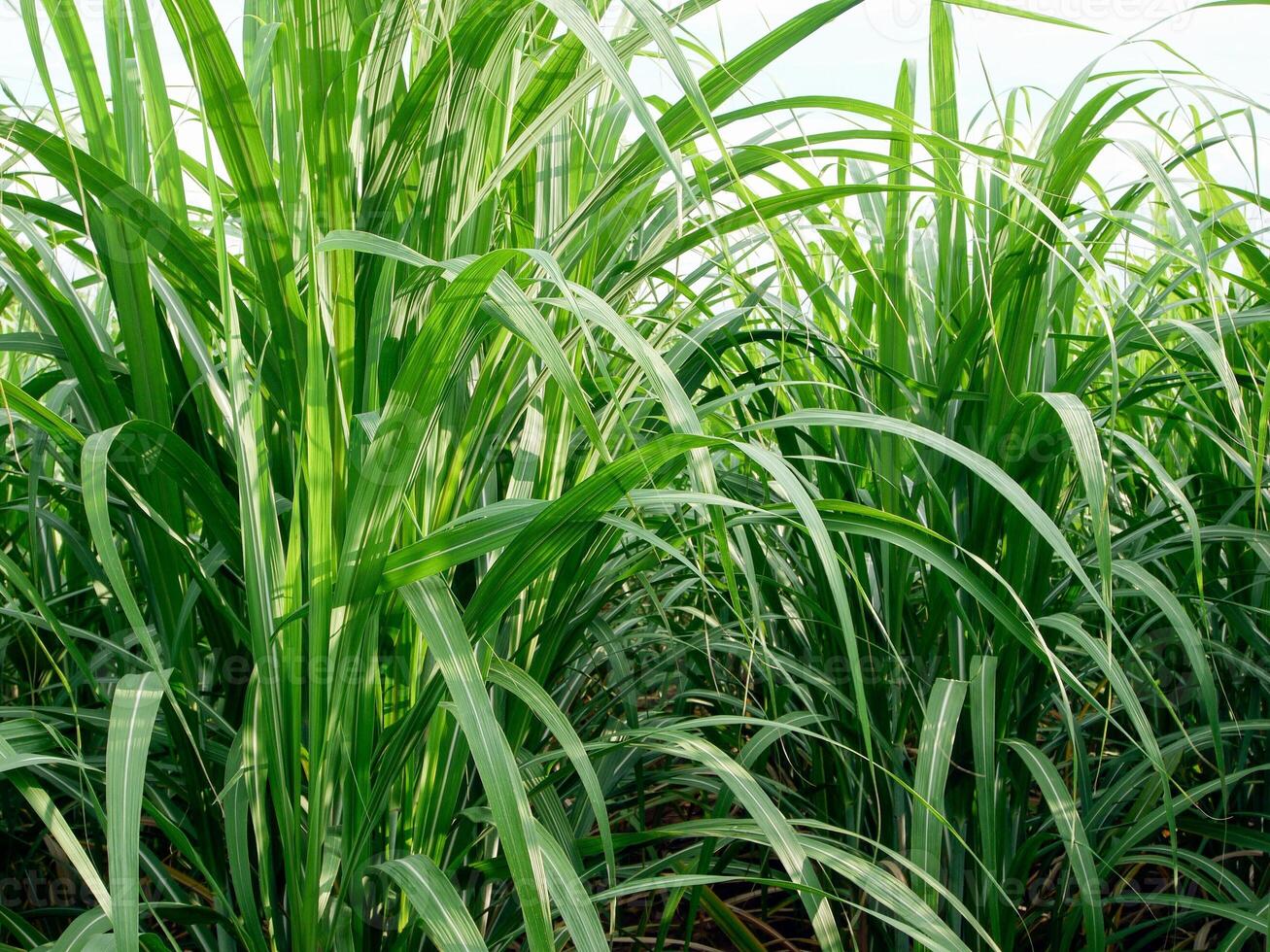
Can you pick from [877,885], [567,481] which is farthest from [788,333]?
[877,885]

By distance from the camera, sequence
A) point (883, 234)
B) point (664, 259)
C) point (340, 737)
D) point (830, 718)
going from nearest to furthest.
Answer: point (340, 737) → point (664, 259) → point (830, 718) → point (883, 234)

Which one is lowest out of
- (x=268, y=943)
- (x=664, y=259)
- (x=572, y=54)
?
(x=268, y=943)

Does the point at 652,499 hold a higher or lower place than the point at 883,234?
lower

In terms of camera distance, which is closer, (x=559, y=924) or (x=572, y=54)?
(x=572, y=54)

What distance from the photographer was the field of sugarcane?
0.53 meters

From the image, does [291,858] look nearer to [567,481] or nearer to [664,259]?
[567,481]

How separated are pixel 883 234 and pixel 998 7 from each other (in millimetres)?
352

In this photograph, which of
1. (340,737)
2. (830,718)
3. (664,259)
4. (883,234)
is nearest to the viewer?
(340,737)

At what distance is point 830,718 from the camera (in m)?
0.81

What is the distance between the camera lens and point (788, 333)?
875 mm

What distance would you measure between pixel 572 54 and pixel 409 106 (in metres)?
0.12

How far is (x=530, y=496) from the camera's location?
0.73m

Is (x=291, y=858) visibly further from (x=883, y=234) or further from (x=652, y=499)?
(x=883, y=234)

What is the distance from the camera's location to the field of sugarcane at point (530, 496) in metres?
0.53
